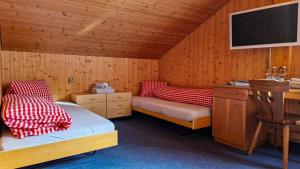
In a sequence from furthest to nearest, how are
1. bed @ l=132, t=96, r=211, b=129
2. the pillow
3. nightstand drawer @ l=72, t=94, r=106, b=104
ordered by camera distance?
the pillow, nightstand drawer @ l=72, t=94, r=106, b=104, bed @ l=132, t=96, r=211, b=129

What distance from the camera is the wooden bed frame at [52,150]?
73.8 inches

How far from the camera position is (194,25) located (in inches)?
160

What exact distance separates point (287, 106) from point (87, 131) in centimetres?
260

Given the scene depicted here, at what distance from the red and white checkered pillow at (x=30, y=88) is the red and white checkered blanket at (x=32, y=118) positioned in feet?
4.13

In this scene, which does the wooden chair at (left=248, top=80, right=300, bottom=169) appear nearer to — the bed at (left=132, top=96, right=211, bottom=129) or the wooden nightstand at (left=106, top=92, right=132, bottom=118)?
the bed at (left=132, top=96, right=211, bottom=129)

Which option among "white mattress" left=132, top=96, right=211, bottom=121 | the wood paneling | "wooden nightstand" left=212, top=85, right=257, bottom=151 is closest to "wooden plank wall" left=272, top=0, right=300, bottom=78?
the wood paneling

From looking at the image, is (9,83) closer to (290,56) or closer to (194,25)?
(194,25)

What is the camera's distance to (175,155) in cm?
262

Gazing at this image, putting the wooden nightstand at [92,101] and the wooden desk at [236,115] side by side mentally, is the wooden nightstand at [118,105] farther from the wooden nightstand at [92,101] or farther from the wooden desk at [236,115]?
the wooden desk at [236,115]

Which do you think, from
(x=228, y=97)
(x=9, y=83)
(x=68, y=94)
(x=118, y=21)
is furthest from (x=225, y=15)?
(x=9, y=83)

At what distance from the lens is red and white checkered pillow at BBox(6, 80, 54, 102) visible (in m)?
3.30

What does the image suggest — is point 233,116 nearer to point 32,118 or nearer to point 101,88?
point 32,118

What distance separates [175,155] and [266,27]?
204 cm

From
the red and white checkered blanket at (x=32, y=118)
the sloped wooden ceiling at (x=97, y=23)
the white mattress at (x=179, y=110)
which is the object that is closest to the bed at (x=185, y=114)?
the white mattress at (x=179, y=110)
